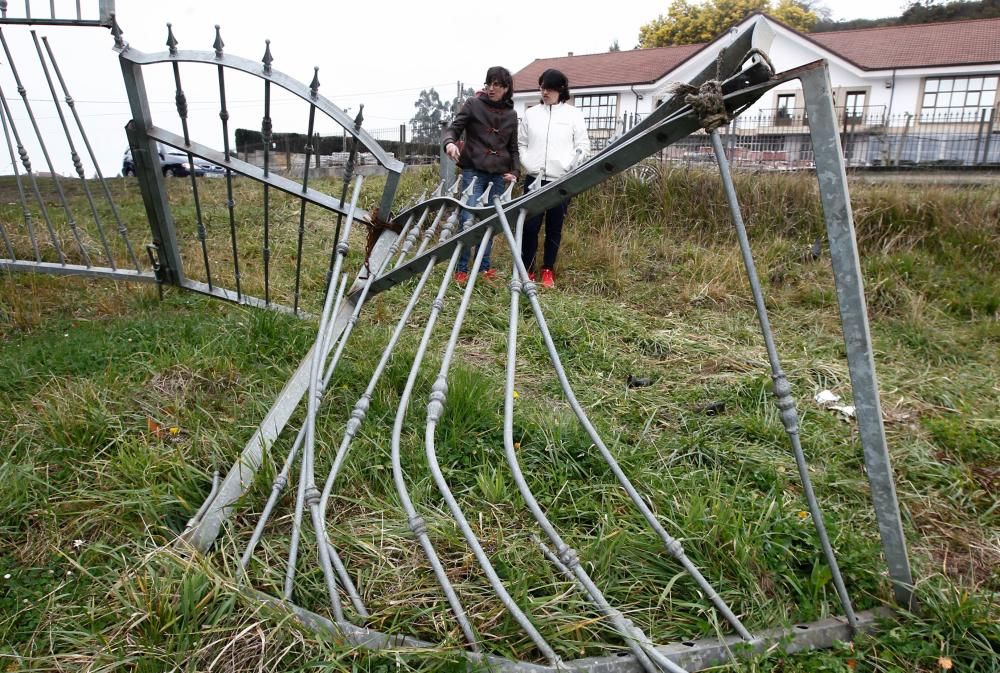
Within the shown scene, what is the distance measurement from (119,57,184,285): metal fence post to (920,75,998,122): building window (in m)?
28.8

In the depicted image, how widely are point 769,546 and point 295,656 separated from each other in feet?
4.19

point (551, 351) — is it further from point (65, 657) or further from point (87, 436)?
point (87, 436)

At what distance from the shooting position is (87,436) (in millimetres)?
2301

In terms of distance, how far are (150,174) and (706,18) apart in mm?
40659

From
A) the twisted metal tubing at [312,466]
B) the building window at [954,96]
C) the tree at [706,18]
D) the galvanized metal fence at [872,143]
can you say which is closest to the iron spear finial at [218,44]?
the twisted metal tubing at [312,466]

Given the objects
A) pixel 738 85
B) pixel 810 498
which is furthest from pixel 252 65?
pixel 810 498

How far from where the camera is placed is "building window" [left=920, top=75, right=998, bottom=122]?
25.0 metres

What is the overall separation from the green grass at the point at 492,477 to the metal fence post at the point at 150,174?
35 centimetres

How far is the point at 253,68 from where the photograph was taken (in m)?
2.70

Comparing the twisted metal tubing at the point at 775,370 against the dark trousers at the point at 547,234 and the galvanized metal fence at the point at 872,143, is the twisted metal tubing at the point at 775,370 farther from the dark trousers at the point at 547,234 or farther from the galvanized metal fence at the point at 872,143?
the galvanized metal fence at the point at 872,143

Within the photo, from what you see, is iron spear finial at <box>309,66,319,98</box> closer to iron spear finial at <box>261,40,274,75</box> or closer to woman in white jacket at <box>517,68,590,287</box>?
iron spear finial at <box>261,40,274,75</box>

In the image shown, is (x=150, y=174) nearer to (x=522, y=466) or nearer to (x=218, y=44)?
(x=218, y=44)

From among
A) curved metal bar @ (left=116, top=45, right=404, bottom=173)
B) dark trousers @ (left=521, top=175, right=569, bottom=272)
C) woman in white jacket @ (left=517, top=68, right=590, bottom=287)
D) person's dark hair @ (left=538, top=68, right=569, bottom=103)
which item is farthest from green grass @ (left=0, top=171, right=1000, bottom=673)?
person's dark hair @ (left=538, top=68, right=569, bottom=103)

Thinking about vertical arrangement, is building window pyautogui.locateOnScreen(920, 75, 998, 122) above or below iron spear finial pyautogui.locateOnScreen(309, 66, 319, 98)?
above
